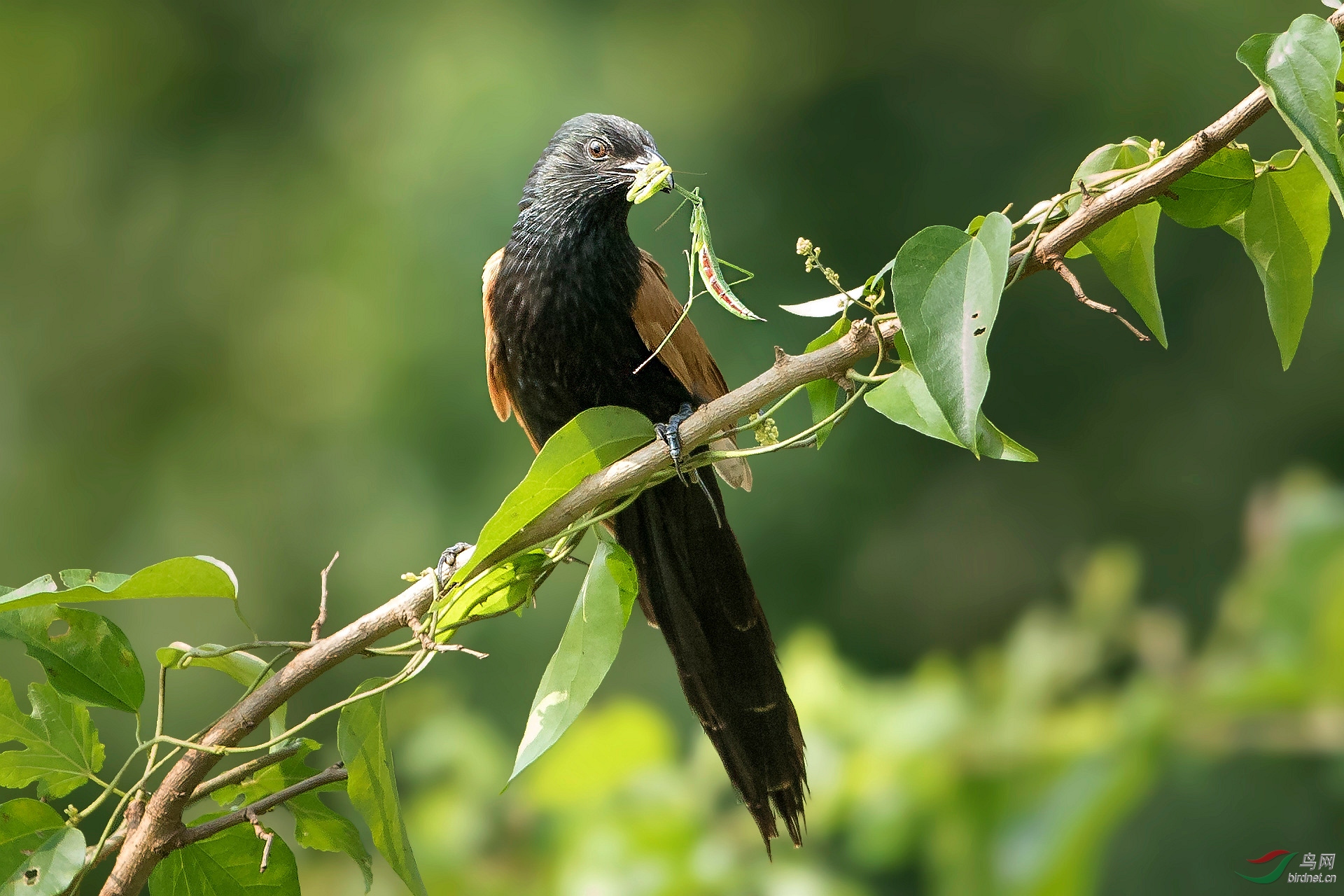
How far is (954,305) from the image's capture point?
49 cm

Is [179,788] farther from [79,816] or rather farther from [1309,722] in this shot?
[1309,722]

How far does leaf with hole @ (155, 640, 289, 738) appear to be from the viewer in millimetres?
611

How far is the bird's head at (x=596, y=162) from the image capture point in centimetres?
105

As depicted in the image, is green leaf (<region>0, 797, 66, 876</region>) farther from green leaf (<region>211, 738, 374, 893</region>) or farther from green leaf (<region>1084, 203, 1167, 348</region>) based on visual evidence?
green leaf (<region>1084, 203, 1167, 348</region>)

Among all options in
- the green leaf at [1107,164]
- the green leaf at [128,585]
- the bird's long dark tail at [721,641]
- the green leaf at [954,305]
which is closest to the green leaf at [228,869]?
the green leaf at [128,585]

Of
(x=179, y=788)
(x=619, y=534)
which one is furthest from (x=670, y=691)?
(x=179, y=788)

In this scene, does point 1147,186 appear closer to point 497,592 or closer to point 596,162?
point 497,592

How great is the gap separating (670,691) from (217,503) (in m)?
1.04

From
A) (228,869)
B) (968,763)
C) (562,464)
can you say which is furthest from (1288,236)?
(968,763)

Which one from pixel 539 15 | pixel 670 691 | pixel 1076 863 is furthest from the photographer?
pixel 539 15

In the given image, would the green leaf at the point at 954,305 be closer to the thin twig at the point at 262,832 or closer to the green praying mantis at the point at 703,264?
the green praying mantis at the point at 703,264

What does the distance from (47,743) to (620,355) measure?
0.62m

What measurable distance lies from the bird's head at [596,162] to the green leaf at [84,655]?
2.08ft

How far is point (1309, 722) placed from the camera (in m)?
1.73
